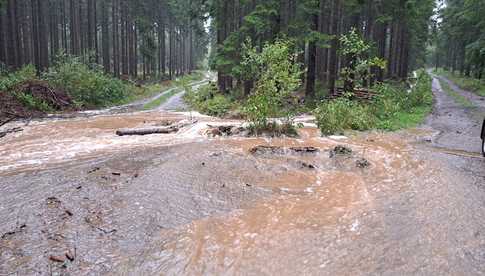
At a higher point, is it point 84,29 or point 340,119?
point 84,29

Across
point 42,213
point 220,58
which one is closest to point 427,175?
point 42,213

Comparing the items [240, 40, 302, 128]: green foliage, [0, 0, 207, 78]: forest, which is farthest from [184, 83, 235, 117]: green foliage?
[240, 40, 302, 128]: green foliage

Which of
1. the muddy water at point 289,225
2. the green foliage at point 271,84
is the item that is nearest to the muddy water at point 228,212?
the muddy water at point 289,225

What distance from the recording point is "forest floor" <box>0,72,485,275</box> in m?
4.85

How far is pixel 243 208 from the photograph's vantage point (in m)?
6.73

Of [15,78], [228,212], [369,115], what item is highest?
[15,78]

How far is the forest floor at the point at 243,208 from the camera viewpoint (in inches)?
191

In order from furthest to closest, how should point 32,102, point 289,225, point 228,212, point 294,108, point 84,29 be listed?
point 84,29
point 294,108
point 32,102
point 228,212
point 289,225

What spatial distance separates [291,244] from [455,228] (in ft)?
8.45

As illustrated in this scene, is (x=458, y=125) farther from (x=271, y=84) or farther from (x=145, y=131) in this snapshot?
(x=145, y=131)

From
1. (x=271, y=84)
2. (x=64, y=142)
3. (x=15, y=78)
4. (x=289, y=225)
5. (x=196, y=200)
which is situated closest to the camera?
(x=289, y=225)

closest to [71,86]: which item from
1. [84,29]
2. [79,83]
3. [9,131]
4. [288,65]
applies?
[79,83]

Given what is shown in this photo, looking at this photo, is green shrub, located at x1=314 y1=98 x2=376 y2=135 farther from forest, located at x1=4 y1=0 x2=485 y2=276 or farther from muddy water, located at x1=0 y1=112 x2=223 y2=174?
muddy water, located at x1=0 y1=112 x2=223 y2=174

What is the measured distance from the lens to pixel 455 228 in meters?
5.75
